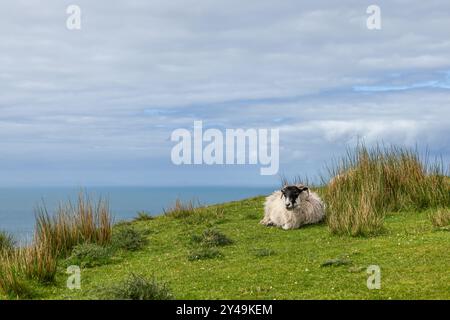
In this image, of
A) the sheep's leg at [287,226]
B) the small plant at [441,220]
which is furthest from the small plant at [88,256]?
the small plant at [441,220]

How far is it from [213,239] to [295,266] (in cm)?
429

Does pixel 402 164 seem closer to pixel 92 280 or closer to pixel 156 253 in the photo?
pixel 156 253

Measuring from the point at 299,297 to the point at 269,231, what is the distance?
8.94 metres

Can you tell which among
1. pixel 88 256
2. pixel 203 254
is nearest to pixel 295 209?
pixel 203 254

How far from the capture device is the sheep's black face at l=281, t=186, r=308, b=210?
19781 millimetres

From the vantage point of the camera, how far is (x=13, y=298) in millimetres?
12070

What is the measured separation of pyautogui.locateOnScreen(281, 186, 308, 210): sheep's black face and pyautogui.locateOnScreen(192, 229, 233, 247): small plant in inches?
115

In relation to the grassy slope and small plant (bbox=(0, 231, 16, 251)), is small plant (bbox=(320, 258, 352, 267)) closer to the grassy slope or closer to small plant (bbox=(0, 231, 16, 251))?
the grassy slope

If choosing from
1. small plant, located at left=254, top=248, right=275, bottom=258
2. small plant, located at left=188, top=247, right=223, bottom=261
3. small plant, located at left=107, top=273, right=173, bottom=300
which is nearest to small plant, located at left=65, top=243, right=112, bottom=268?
small plant, located at left=188, top=247, right=223, bottom=261

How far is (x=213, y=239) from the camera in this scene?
1734 centimetres

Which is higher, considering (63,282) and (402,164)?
(402,164)

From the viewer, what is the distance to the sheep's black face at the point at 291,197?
19.8 metres
